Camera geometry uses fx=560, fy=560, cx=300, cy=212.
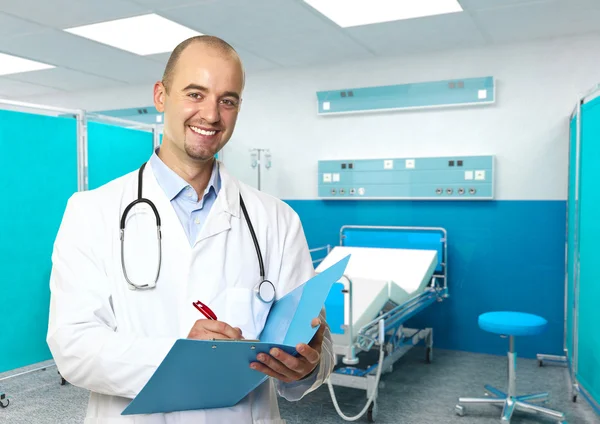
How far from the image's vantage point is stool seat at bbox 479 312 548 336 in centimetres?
336

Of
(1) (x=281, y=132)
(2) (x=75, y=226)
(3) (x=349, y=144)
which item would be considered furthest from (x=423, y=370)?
(2) (x=75, y=226)

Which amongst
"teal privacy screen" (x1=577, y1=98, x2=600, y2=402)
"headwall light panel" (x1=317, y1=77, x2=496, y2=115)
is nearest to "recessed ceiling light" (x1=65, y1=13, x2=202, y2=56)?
"headwall light panel" (x1=317, y1=77, x2=496, y2=115)

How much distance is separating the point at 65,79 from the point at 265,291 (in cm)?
559

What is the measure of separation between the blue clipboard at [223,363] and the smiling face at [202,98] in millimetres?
375

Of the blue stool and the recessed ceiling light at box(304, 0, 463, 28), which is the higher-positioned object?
the recessed ceiling light at box(304, 0, 463, 28)

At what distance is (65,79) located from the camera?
599cm

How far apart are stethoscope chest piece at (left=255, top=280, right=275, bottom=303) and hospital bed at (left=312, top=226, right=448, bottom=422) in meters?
2.00

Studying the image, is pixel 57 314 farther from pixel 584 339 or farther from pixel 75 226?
pixel 584 339

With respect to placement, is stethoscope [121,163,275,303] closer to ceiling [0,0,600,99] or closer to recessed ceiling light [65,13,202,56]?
ceiling [0,0,600,99]

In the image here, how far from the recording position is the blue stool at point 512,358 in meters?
3.36

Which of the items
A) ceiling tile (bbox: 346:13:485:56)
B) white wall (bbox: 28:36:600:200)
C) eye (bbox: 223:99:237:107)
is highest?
ceiling tile (bbox: 346:13:485:56)

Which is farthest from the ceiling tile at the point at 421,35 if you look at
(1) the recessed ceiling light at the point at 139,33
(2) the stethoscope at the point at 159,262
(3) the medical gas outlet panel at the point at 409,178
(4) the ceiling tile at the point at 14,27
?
(2) the stethoscope at the point at 159,262

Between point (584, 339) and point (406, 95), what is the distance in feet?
8.27

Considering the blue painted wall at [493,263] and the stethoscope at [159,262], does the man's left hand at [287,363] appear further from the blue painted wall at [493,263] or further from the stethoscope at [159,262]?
the blue painted wall at [493,263]
